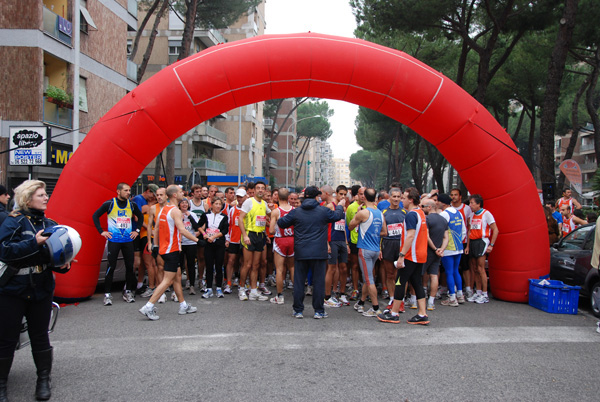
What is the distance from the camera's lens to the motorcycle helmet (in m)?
3.91

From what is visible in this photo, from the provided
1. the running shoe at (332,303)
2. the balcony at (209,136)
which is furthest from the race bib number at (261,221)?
the balcony at (209,136)

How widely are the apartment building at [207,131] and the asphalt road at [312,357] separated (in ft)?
77.1

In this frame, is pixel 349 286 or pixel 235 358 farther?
pixel 349 286

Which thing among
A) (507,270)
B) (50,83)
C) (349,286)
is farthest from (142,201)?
(50,83)

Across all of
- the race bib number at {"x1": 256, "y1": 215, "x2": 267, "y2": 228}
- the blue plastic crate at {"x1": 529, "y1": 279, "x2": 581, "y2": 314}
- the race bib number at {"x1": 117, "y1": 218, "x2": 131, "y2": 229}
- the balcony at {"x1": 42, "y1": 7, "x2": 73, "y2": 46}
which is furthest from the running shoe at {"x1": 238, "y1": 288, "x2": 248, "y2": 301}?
the balcony at {"x1": 42, "y1": 7, "x2": 73, "y2": 46}

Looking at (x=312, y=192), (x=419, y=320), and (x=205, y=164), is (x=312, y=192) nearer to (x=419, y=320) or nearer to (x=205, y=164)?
(x=419, y=320)

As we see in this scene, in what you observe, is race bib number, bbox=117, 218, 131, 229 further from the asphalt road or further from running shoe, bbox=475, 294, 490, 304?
running shoe, bbox=475, 294, 490, 304

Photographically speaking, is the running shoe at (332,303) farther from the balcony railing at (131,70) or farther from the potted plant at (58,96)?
the balcony railing at (131,70)

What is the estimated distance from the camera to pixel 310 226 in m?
7.31

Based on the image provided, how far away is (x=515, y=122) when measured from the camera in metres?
55.9

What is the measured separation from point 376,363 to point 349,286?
5084 mm

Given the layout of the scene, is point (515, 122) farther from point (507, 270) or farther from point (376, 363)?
point (376, 363)

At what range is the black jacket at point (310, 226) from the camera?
23.8ft

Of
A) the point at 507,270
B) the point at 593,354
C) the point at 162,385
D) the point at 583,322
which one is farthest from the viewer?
the point at 507,270
